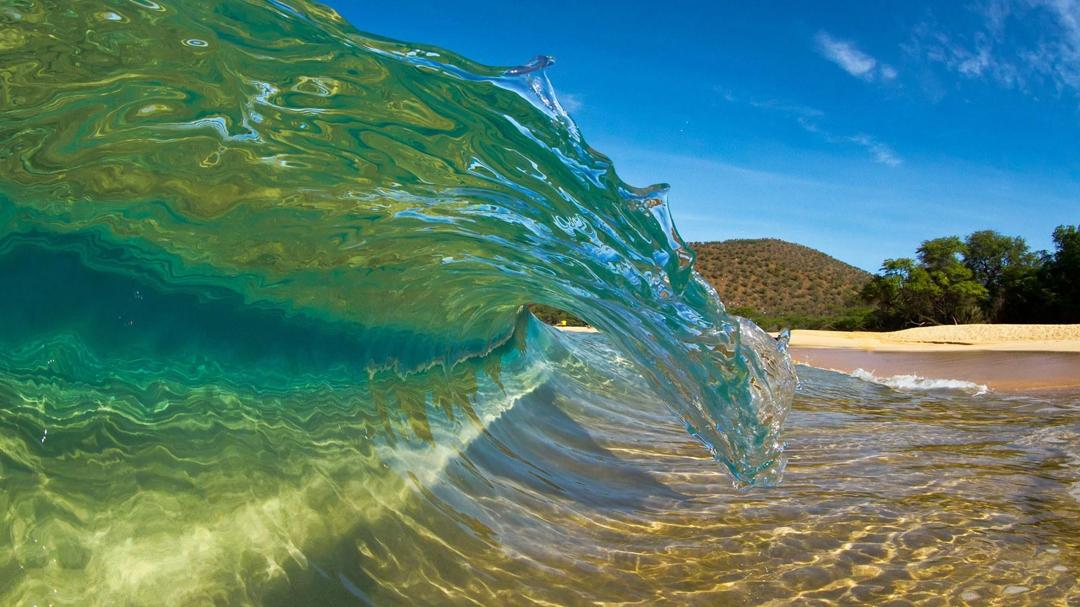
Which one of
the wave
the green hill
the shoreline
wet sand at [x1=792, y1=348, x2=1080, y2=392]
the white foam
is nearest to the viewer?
the wave

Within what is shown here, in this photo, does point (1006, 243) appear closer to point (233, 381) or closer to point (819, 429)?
point (819, 429)

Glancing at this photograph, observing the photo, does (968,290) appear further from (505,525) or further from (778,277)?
(505,525)

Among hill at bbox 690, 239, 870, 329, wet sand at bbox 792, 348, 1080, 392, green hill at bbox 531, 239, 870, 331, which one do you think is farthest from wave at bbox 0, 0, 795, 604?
hill at bbox 690, 239, 870, 329

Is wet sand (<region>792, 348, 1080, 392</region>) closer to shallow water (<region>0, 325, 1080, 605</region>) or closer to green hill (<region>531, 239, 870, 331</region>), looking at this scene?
shallow water (<region>0, 325, 1080, 605</region>)

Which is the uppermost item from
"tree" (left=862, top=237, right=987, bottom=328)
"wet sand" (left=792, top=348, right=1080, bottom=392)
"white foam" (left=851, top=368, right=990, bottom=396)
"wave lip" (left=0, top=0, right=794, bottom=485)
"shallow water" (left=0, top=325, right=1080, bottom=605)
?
"tree" (left=862, top=237, right=987, bottom=328)

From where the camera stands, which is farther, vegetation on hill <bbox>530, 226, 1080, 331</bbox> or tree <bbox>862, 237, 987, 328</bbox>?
tree <bbox>862, 237, 987, 328</bbox>

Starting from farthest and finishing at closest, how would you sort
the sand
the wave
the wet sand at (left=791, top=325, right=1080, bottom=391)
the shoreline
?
the sand
the wet sand at (left=791, top=325, right=1080, bottom=391)
the shoreline
the wave

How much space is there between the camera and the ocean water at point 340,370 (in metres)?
1.98

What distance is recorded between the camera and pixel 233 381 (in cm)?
266

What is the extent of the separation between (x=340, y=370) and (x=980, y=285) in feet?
119

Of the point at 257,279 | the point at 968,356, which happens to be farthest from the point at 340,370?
the point at 968,356

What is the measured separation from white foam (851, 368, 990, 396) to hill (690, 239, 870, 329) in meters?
40.2

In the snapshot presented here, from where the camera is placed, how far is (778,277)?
2542 inches

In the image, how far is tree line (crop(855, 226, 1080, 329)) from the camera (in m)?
28.6
